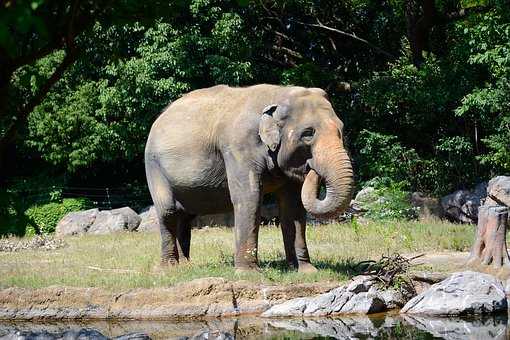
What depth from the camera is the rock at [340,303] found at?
11930 millimetres

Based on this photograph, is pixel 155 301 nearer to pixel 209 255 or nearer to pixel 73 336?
pixel 73 336

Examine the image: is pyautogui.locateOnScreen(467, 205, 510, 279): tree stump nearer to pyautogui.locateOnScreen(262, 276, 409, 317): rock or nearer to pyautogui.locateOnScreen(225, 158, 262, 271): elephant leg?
pyautogui.locateOnScreen(262, 276, 409, 317): rock

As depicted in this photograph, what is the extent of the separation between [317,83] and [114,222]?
25.3 feet

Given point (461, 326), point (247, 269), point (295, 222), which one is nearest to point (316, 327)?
point (461, 326)

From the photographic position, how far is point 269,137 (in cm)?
1275

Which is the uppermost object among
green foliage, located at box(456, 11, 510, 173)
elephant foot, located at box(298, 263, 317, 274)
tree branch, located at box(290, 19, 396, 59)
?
tree branch, located at box(290, 19, 396, 59)

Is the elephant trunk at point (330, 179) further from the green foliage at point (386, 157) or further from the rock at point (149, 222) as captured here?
the green foliage at point (386, 157)

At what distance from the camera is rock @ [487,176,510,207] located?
20938 millimetres

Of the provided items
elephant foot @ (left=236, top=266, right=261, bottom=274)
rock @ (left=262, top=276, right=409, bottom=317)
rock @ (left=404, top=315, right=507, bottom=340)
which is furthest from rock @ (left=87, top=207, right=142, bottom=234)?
rock @ (left=404, top=315, right=507, bottom=340)

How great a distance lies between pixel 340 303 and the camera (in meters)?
12.0

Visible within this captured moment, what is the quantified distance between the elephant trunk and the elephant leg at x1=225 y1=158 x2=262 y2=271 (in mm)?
936

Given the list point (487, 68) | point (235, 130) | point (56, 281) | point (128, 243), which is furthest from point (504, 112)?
point (56, 281)

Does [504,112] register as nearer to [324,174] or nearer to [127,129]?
[127,129]

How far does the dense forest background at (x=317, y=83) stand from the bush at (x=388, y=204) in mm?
925
